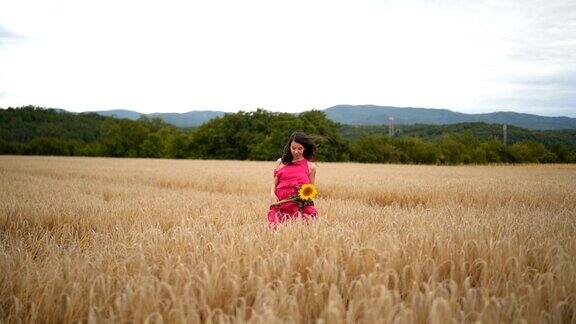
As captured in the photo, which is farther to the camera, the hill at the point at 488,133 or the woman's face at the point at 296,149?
the hill at the point at 488,133

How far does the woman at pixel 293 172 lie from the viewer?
563 centimetres

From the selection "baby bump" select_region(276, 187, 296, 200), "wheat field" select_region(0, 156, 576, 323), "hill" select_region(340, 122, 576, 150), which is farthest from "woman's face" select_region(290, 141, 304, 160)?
"hill" select_region(340, 122, 576, 150)

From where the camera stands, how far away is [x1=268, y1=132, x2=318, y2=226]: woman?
5633 mm

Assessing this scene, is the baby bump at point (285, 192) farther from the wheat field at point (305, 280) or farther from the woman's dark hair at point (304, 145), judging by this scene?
the wheat field at point (305, 280)

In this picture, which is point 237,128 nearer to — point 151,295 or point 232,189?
point 232,189

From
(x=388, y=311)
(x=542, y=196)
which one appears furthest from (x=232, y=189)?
(x=388, y=311)

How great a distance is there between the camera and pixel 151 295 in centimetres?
183

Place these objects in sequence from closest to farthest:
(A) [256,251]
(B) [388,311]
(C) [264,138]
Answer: (B) [388,311]
(A) [256,251]
(C) [264,138]

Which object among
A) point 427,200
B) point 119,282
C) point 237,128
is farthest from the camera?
point 237,128

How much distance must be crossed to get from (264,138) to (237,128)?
6805mm

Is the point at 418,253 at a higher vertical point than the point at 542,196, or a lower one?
higher

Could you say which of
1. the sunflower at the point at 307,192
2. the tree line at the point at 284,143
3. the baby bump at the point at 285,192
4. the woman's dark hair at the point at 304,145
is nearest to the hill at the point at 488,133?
the tree line at the point at 284,143

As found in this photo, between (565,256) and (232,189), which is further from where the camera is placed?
(232,189)

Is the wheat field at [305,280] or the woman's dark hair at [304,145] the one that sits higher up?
the woman's dark hair at [304,145]
